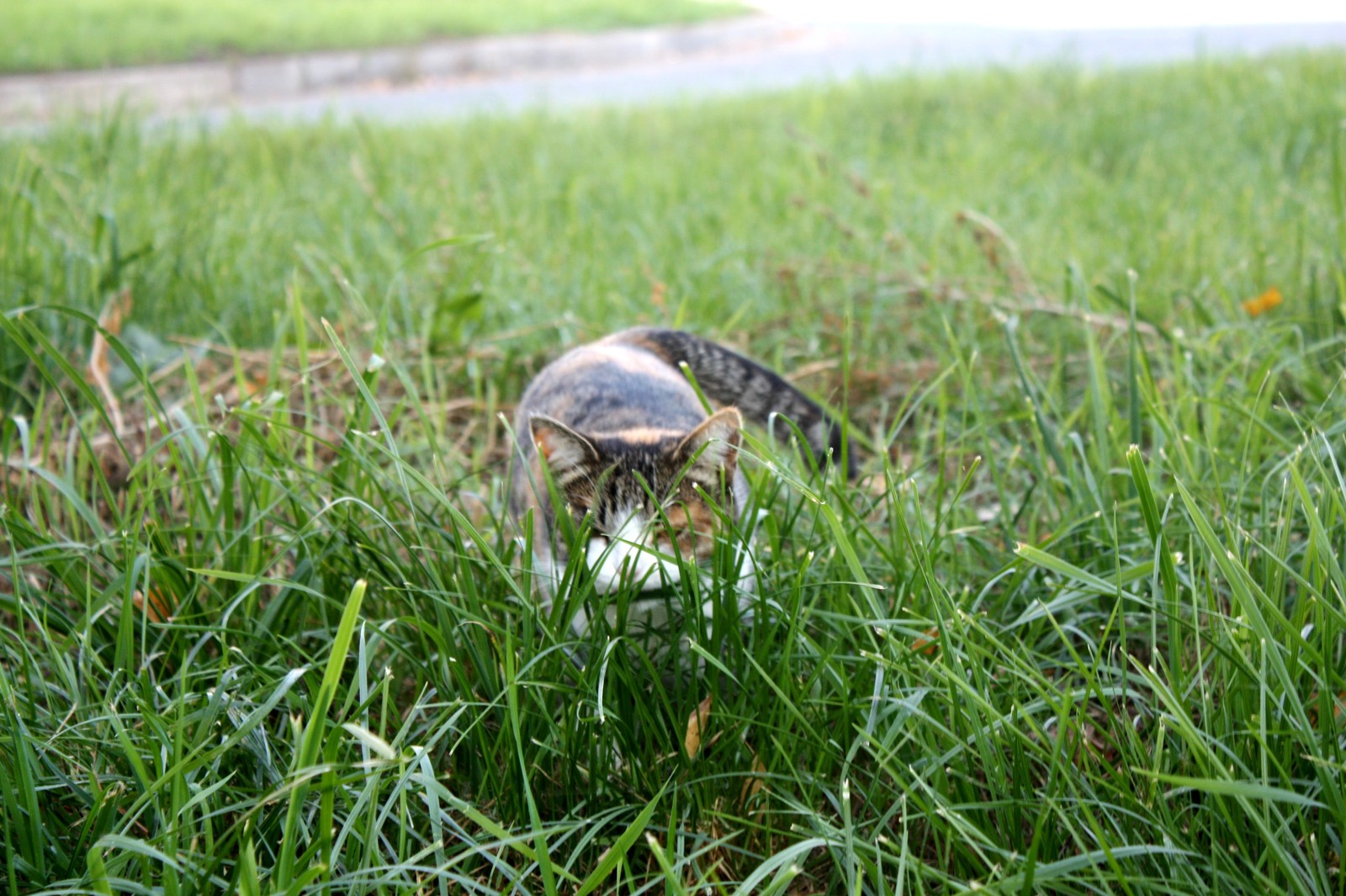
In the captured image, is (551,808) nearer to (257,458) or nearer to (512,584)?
(512,584)

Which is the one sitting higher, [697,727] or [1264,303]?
[1264,303]

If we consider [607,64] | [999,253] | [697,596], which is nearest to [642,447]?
[697,596]

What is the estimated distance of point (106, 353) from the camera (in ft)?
10.1

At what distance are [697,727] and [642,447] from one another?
25.6 inches

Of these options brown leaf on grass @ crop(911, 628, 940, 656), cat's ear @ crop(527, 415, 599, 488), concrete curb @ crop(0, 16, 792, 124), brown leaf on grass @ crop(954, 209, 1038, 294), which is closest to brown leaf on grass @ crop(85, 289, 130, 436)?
cat's ear @ crop(527, 415, 599, 488)

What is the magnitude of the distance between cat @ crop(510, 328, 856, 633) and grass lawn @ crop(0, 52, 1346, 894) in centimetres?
11

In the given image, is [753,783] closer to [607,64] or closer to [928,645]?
[928,645]

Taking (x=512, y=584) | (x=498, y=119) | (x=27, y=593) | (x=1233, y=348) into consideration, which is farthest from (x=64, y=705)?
(x=498, y=119)

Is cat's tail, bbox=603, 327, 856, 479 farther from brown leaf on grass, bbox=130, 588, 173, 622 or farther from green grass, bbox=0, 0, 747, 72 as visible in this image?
green grass, bbox=0, 0, 747, 72

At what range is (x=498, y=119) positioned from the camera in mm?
7098

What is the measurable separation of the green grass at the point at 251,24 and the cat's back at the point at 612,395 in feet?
30.3

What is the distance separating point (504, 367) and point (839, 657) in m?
1.91

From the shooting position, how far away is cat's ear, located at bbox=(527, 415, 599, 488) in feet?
6.77

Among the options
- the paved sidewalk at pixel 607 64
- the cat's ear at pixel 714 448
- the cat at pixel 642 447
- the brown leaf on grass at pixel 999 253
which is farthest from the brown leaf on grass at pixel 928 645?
the paved sidewalk at pixel 607 64
